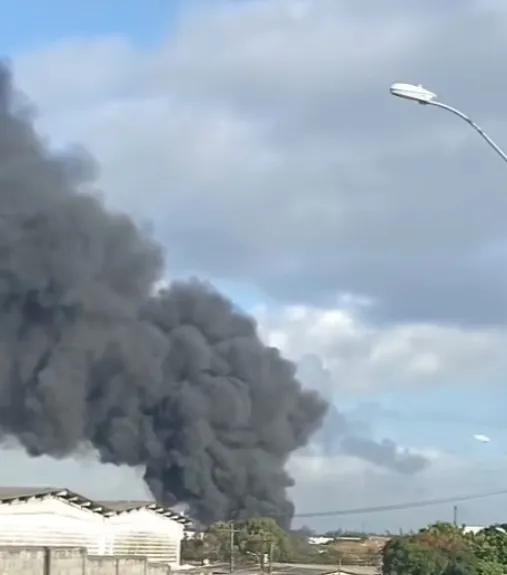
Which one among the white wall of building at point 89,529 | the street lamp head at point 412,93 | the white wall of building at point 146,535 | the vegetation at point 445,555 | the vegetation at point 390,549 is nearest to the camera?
the street lamp head at point 412,93

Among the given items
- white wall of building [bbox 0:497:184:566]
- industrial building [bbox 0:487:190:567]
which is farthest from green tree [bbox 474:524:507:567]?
white wall of building [bbox 0:497:184:566]

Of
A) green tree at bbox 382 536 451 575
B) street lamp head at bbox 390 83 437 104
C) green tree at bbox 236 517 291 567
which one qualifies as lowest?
green tree at bbox 382 536 451 575

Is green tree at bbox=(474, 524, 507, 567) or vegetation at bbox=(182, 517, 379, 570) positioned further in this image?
vegetation at bbox=(182, 517, 379, 570)

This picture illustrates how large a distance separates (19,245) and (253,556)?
32.0 metres

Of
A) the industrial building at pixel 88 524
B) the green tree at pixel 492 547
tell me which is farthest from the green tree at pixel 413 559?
the industrial building at pixel 88 524

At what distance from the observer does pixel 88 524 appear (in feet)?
166

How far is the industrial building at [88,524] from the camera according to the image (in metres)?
46.2

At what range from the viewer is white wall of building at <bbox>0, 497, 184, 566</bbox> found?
46.2 m

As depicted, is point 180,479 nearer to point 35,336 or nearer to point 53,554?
point 35,336

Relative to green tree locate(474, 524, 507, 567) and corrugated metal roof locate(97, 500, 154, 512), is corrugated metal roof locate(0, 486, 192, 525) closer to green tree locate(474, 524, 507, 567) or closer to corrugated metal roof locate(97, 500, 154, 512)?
corrugated metal roof locate(97, 500, 154, 512)

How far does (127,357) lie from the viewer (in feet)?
235

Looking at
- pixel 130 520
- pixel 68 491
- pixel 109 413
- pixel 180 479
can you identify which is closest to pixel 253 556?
pixel 180 479

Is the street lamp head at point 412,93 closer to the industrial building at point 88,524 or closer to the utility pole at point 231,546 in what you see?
the industrial building at point 88,524

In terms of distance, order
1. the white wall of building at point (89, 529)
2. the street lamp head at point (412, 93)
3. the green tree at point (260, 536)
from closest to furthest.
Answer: the street lamp head at point (412, 93) < the white wall of building at point (89, 529) < the green tree at point (260, 536)
